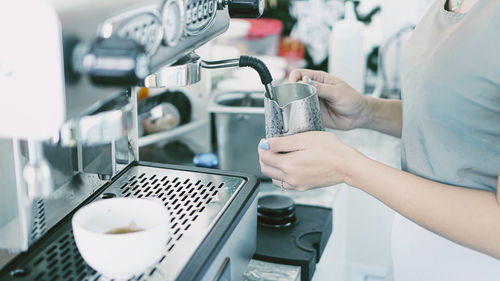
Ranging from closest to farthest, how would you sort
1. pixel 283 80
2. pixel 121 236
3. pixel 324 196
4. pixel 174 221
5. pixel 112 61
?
pixel 112 61, pixel 121 236, pixel 174 221, pixel 324 196, pixel 283 80

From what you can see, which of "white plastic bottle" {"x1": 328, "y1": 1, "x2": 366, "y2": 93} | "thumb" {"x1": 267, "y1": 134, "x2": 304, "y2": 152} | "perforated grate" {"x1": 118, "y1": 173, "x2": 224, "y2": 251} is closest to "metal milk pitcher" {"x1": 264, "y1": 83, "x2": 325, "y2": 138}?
"thumb" {"x1": 267, "y1": 134, "x2": 304, "y2": 152}

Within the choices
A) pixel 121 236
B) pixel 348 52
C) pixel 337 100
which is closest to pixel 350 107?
pixel 337 100

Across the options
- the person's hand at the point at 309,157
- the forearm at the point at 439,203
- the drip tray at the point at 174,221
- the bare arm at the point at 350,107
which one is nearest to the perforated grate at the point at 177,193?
the drip tray at the point at 174,221

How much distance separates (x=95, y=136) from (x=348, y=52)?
149 centimetres

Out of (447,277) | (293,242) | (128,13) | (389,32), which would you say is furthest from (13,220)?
(389,32)

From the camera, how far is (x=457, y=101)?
92cm

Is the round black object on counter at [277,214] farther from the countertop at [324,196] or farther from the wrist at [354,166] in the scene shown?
the wrist at [354,166]

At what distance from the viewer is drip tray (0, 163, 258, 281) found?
72 centimetres

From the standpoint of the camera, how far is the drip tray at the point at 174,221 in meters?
0.72

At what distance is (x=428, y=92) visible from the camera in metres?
0.96

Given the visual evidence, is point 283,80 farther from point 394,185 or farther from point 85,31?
point 85,31

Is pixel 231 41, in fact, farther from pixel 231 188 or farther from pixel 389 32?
pixel 231 188

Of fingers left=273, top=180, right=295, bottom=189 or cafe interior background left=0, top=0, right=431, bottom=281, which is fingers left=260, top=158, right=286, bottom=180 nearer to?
fingers left=273, top=180, right=295, bottom=189

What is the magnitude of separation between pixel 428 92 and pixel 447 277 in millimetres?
334
